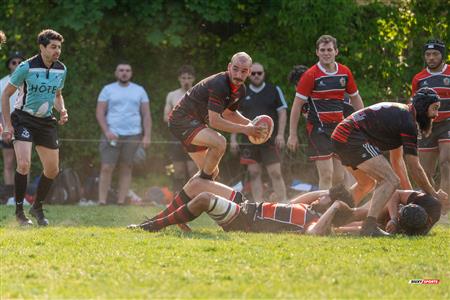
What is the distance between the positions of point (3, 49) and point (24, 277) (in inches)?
405

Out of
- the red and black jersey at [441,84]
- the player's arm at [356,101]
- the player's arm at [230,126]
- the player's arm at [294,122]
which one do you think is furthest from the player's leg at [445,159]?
the player's arm at [230,126]

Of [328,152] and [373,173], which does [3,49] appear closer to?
[328,152]

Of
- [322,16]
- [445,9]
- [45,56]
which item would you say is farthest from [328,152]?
[445,9]

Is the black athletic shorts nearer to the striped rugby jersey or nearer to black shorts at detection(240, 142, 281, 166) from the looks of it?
black shorts at detection(240, 142, 281, 166)

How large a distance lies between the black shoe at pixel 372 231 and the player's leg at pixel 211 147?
5.32 ft

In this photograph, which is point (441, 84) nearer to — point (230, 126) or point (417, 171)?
point (417, 171)

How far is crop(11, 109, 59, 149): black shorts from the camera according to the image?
34.4 ft

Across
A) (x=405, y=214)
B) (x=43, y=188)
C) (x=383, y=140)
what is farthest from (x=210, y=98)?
(x=43, y=188)

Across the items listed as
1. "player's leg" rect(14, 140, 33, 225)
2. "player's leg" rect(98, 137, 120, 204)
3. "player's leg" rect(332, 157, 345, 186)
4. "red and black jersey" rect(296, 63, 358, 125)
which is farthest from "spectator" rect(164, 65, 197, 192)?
"player's leg" rect(14, 140, 33, 225)

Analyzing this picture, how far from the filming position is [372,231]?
9.10 metres

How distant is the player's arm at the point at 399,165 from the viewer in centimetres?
965

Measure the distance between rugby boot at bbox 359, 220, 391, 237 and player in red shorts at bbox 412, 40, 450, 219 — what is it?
3042mm

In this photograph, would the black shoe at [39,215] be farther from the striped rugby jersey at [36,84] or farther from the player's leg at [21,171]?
the striped rugby jersey at [36,84]

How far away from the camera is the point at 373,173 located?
9.16m
